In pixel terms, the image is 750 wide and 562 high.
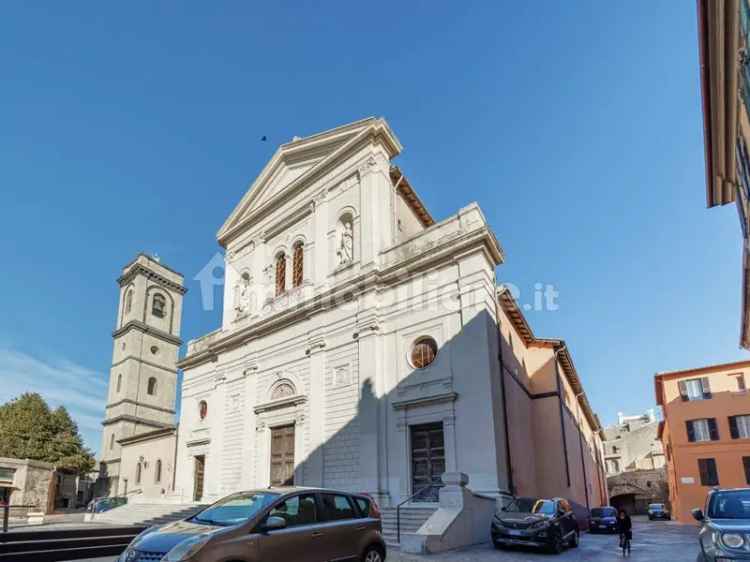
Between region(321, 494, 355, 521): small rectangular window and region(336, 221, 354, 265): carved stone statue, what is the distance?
12472 millimetres

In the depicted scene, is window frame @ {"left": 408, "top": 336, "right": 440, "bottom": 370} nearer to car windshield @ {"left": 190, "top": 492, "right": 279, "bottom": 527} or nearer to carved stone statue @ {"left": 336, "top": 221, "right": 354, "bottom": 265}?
carved stone statue @ {"left": 336, "top": 221, "right": 354, "bottom": 265}

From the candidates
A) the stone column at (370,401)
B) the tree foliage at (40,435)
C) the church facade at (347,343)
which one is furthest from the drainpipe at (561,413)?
the tree foliage at (40,435)

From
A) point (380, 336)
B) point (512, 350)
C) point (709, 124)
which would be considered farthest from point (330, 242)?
point (709, 124)

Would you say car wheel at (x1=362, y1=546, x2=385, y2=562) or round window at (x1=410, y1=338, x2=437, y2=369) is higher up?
round window at (x1=410, y1=338, x2=437, y2=369)

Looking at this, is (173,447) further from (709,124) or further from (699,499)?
(699,499)

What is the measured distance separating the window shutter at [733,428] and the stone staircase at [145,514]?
92.1 ft

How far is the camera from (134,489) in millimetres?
29250

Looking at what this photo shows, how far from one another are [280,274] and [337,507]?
1641 cm

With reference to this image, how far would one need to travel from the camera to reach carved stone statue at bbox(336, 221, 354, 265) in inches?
778

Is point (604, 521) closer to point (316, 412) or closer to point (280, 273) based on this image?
point (316, 412)

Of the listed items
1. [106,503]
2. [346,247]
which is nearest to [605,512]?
[346,247]

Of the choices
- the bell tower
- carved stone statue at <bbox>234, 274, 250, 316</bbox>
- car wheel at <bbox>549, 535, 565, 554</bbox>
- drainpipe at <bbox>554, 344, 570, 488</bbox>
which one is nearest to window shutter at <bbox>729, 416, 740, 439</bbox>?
drainpipe at <bbox>554, 344, 570, 488</bbox>

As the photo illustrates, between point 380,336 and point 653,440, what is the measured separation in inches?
1871

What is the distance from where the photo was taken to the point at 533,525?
1123cm
